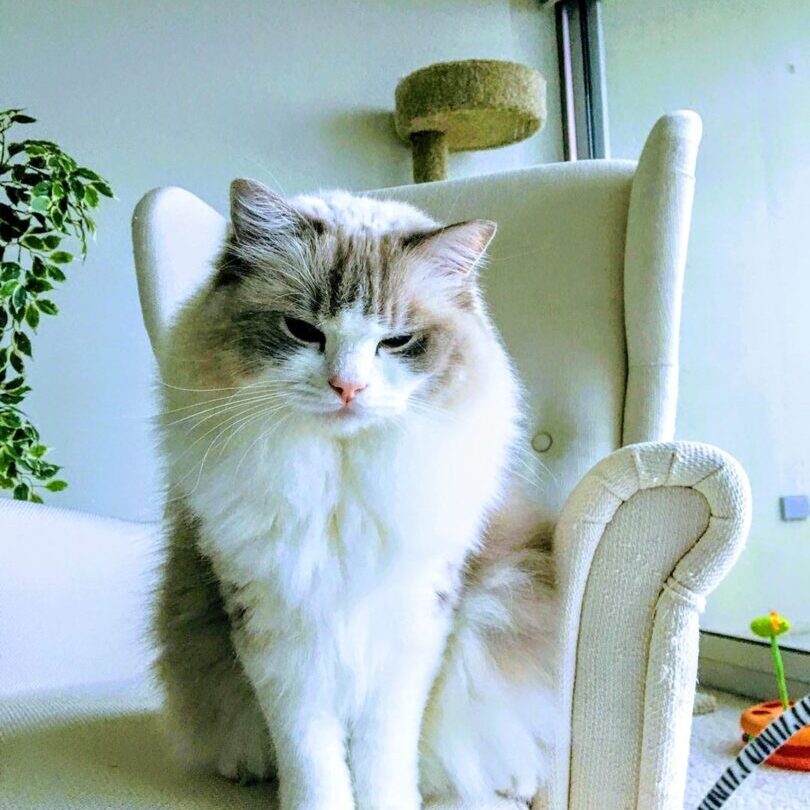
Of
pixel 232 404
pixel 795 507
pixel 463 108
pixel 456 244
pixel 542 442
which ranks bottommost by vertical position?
pixel 795 507

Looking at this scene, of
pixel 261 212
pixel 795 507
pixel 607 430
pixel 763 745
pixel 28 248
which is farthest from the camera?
pixel 795 507

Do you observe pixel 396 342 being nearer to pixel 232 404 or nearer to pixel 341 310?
pixel 341 310

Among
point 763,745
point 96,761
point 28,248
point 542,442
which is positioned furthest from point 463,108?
point 763,745

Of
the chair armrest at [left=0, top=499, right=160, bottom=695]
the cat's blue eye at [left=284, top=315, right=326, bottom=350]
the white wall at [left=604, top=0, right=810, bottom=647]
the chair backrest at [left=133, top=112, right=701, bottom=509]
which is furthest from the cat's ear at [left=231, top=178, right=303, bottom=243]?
the white wall at [left=604, top=0, right=810, bottom=647]

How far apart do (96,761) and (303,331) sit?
0.59 m

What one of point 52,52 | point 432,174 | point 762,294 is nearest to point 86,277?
point 52,52

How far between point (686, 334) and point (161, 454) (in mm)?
2324

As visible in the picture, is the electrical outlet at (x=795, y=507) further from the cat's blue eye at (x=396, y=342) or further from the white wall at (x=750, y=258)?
the cat's blue eye at (x=396, y=342)

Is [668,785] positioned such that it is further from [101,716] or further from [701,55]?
[701,55]

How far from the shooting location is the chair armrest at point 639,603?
946 millimetres

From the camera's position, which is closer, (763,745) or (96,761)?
(763,745)

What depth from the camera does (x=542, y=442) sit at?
154 cm

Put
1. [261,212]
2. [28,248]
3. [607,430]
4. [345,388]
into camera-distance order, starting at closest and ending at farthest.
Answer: [345,388]
[261,212]
[607,430]
[28,248]

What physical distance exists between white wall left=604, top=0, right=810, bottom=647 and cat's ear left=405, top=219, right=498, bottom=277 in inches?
76.7
